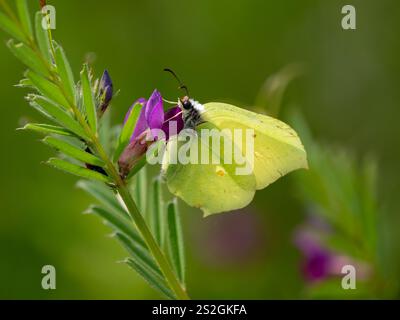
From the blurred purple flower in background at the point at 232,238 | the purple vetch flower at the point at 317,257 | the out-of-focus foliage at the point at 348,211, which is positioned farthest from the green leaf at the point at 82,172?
the blurred purple flower in background at the point at 232,238

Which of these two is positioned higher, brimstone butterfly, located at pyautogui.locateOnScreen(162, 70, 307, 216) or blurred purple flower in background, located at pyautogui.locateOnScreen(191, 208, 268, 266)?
brimstone butterfly, located at pyautogui.locateOnScreen(162, 70, 307, 216)

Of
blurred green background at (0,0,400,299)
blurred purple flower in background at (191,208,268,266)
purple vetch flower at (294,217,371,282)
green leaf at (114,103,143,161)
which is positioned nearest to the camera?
green leaf at (114,103,143,161)

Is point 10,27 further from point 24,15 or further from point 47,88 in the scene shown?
point 47,88

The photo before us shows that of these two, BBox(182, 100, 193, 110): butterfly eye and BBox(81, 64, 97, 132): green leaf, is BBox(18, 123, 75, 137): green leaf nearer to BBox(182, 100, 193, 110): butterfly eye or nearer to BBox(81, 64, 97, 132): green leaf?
BBox(81, 64, 97, 132): green leaf

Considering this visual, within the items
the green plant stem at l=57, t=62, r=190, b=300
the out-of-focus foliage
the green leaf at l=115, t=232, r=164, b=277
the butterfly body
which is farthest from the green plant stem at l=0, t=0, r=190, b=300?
the out-of-focus foliage

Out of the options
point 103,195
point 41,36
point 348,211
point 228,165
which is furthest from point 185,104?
point 348,211

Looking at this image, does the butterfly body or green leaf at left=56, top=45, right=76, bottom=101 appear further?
the butterfly body
